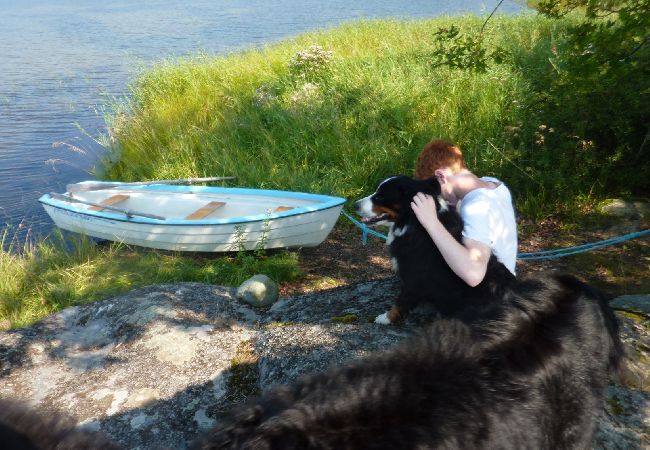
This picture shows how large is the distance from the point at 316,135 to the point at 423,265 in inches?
191

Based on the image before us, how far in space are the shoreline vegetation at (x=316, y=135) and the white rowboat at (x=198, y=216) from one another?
21cm

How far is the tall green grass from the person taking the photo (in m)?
6.96

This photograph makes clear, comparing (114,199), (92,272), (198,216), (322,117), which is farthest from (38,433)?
(322,117)

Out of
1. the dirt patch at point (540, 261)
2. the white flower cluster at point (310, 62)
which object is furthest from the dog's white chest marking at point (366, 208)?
the white flower cluster at point (310, 62)

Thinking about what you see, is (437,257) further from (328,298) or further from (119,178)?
(119,178)

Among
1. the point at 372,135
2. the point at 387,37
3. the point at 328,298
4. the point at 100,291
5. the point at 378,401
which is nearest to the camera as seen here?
the point at 378,401

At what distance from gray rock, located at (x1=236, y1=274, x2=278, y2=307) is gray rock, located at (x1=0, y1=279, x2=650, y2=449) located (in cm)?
40

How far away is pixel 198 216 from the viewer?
6.36m

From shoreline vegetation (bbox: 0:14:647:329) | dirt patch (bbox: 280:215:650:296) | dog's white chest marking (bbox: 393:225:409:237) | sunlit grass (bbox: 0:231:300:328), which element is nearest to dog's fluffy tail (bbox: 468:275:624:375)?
dog's white chest marking (bbox: 393:225:409:237)

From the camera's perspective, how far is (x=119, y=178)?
8.91 metres

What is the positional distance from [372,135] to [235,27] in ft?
38.6

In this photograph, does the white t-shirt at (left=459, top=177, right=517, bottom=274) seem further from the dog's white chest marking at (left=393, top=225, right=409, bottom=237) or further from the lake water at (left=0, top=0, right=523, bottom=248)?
the lake water at (left=0, top=0, right=523, bottom=248)

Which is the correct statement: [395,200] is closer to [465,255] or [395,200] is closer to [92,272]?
[465,255]

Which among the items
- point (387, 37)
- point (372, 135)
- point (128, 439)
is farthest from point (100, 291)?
point (387, 37)
